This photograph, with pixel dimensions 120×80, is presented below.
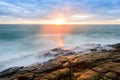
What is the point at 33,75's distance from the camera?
7465 mm

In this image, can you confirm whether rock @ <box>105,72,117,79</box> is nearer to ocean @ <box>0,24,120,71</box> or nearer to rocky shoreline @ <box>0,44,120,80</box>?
rocky shoreline @ <box>0,44,120,80</box>

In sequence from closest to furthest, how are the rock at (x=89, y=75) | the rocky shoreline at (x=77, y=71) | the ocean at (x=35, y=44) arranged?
the rock at (x=89, y=75) → the rocky shoreline at (x=77, y=71) → the ocean at (x=35, y=44)

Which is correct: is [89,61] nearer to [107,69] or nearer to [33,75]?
[107,69]

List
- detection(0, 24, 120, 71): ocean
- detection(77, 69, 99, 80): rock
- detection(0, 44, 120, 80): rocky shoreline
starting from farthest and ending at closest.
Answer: detection(0, 24, 120, 71): ocean < detection(0, 44, 120, 80): rocky shoreline < detection(77, 69, 99, 80): rock

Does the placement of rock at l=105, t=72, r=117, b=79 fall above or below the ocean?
above

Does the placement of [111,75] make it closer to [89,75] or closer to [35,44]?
[89,75]

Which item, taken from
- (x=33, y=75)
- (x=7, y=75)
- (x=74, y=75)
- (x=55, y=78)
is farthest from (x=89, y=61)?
(x=7, y=75)

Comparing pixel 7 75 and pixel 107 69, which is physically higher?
pixel 107 69

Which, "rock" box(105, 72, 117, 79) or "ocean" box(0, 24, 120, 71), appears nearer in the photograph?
"rock" box(105, 72, 117, 79)

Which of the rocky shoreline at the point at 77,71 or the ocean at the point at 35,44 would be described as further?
the ocean at the point at 35,44

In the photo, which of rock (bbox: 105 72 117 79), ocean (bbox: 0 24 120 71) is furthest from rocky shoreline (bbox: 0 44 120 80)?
ocean (bbox: 0 24 120 71)

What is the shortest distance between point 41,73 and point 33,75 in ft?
1.37

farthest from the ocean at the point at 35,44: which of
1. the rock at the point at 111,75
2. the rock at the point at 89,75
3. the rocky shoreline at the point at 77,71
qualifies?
the rock at the point at 111,75

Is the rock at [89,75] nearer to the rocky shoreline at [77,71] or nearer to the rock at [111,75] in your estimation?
the rocky shoreline at [77,71]
